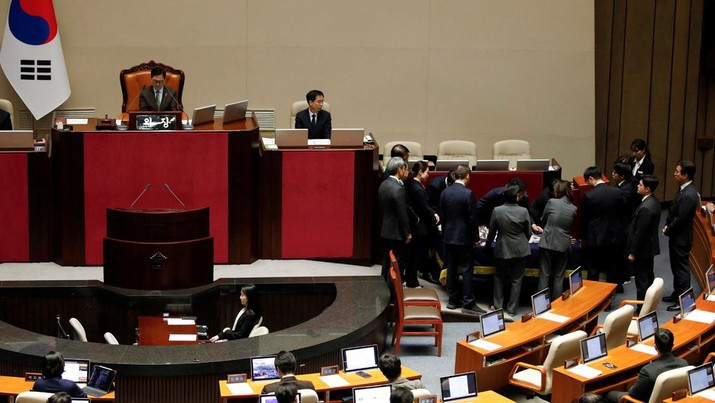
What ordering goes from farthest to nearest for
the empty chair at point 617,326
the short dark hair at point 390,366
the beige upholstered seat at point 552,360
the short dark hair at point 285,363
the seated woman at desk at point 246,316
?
the seated woman at desk at point 246,316 → the empty chair at point 617,326 → the beige upholstered seat at point 552,360 → the short dark hair at point 390,366 → the short dark hair at point 285,363

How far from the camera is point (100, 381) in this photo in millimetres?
7973

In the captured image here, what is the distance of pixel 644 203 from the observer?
1105cm

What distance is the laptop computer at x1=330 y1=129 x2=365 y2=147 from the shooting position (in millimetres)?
11141

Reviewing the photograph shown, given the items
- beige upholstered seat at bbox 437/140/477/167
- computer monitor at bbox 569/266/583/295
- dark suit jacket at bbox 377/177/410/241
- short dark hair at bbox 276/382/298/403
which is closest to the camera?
short dark hair at bbox 276/382/298/403

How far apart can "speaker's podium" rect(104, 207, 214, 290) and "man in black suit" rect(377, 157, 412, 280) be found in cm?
171

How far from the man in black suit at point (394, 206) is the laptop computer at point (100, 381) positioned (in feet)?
10.9

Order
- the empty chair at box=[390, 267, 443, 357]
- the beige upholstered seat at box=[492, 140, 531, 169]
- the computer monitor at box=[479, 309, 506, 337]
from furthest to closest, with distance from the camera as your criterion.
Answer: the beige upholstered seat at box=[492, 140, 531, 169] < the empty chair at box=[390, 267, 443, 357] < the computer monitor at box=[479, 309, 506, 337]

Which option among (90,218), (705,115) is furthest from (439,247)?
(705,115)

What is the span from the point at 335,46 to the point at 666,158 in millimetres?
4841

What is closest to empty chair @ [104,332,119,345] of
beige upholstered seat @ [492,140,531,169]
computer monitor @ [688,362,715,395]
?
computer monitor @ [688,362,715,395]

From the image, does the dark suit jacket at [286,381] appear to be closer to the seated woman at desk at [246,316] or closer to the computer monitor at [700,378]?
the seated woman at desk at [246,316]

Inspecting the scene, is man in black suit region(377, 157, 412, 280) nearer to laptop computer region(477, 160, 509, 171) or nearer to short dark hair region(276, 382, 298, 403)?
laptop computer region(477, 160, 509, 171)

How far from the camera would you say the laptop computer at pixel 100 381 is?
793cm

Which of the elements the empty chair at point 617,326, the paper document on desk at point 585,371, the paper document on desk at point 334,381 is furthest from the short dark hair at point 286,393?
the empty chair at point 617,326
